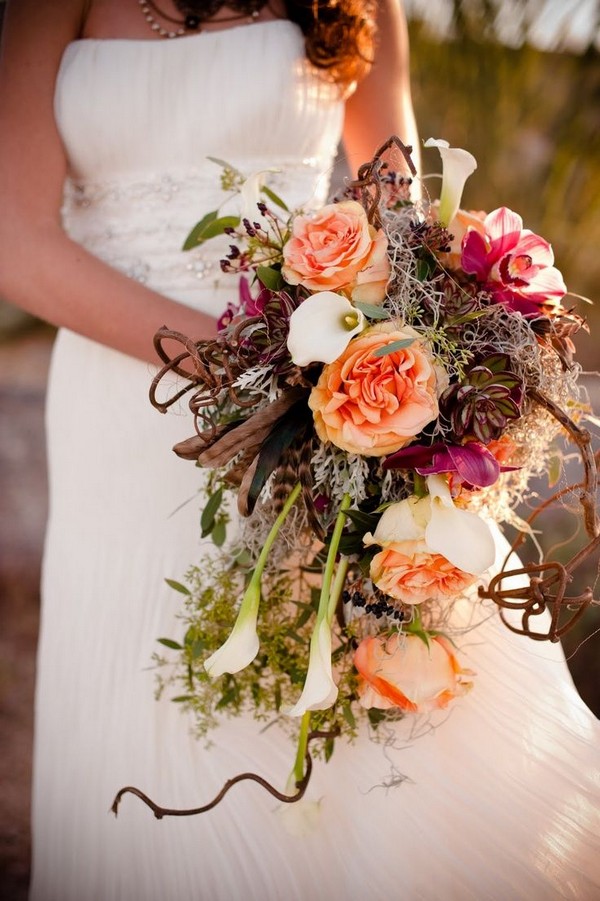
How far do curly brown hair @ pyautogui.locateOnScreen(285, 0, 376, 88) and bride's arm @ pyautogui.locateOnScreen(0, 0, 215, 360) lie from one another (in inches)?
15.7

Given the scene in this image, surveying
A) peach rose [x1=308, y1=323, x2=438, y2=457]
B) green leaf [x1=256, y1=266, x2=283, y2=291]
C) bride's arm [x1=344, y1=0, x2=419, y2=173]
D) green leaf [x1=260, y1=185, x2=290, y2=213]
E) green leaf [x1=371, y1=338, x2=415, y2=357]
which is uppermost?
bride's arm [x1=344, y1=0, x2=419, y2=173]

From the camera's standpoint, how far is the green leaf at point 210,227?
95 cm

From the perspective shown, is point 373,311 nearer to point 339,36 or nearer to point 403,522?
point 403,522

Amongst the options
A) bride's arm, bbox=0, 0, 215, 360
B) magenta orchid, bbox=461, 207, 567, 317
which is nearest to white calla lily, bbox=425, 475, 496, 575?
magenta orchid, bbox=461, 207, 567, 317

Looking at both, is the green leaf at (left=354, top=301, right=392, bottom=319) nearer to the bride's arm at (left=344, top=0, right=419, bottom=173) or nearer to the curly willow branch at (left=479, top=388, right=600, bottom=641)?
the curly willow branch at (left=479, top=388, right=600, bottom=641)

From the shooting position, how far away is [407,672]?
853 mm

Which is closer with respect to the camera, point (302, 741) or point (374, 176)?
point (374, 176)

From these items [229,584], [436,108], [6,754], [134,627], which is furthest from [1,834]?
[436,108]

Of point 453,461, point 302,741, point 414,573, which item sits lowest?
point 302,741

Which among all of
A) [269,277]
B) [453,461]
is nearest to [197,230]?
[269,277]

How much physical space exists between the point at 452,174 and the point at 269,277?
0.22 metres

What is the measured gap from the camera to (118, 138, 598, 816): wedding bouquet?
2.45 ft

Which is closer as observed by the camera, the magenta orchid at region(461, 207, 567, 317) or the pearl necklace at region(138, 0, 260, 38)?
the magenta orchid at region(461, 207, 567, 317)

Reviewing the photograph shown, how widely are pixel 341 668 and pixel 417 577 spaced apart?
9.5 inches
